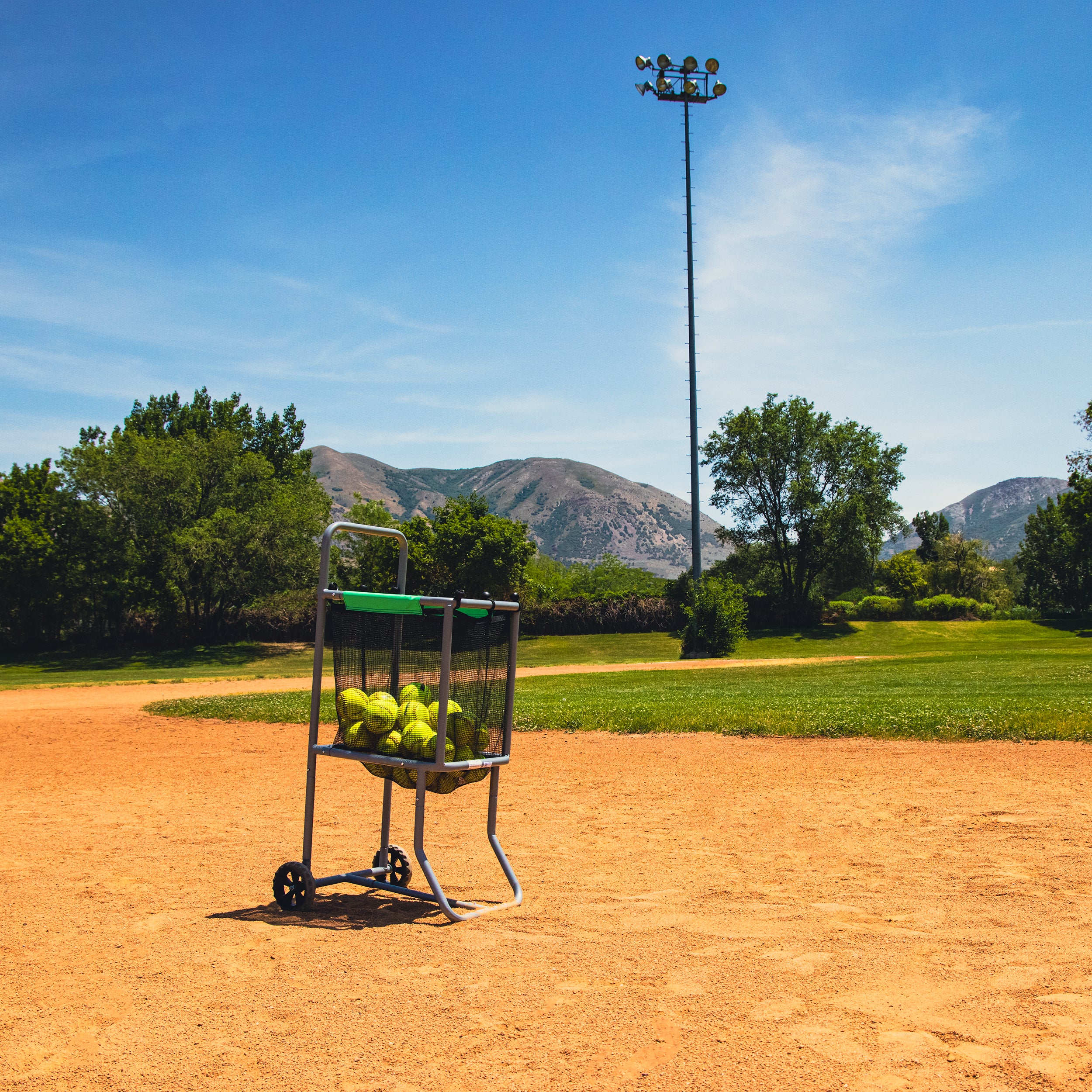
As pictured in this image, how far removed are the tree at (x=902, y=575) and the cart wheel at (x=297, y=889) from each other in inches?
2724

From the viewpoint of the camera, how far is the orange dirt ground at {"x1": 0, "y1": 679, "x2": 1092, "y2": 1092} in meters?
3.37

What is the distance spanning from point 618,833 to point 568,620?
41853mm

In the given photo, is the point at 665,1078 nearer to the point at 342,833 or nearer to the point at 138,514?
the point at 342,833

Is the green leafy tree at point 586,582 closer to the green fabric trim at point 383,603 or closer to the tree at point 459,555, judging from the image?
the tree at point 459,555

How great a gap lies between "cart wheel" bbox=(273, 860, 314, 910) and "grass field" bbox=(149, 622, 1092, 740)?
2.44 metres

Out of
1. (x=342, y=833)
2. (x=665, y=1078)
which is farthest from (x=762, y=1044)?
(x=342, y=833)

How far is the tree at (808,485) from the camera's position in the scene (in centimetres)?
5262

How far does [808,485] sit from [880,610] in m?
8.12

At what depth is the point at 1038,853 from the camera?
6434 mm

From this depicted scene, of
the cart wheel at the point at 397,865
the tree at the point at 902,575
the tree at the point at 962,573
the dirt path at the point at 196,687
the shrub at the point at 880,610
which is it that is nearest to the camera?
the cart wheel at the point at 397,865

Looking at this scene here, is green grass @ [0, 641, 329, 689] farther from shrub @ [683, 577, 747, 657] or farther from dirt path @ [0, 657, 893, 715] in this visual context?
→ shrub @ [683, 577, 747, 657]

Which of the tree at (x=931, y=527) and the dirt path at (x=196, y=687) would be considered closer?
the dirt path at (x=196, y=687)

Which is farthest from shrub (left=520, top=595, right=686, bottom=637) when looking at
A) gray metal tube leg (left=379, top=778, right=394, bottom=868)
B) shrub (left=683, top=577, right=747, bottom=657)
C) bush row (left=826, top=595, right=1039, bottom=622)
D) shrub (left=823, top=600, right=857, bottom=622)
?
gray metal tube leg (left=379, top=778, right=394, bottom=868)

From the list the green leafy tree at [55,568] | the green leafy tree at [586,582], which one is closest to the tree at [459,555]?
the green leafy tree at [586,582]
